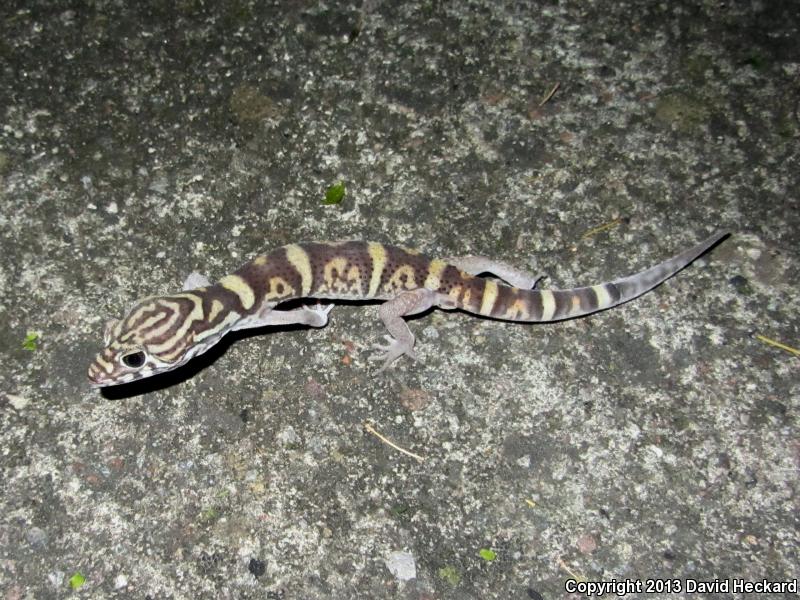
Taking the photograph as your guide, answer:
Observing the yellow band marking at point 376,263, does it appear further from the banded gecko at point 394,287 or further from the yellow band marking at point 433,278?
the yellow band marking at point 433,278

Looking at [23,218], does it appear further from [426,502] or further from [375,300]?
[426,502]

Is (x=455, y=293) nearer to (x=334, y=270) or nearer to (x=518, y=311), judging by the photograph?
(x=518, y=311)

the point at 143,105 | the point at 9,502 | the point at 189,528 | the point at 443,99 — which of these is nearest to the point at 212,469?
the point at 189,528

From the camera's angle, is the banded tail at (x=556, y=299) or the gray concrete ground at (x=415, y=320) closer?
the gray concrete ground at (x=415, y=320)

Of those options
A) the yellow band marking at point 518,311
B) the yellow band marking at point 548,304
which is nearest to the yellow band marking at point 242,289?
the yellow band marking at point 518,311

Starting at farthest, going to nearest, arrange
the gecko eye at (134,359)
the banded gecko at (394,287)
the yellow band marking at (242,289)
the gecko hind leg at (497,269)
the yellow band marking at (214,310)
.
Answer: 1. the gecko hind leg at (497,269)
2. the banded gecko at (394,287)
3. the yellow band marking at (242,289)
4. the yellow band marking at (214,310)
5. the gecko eye at (134,359)

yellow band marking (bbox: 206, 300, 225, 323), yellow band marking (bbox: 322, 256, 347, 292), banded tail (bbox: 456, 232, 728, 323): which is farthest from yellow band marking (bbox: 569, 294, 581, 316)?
yellow band marking (bbox: 206, 300, 225, 323)

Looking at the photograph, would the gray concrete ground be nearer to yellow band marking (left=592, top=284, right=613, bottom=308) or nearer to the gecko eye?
yellow band marking (left=592, top=284, right=613, bottom=308)

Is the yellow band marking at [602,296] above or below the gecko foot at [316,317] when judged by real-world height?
above
